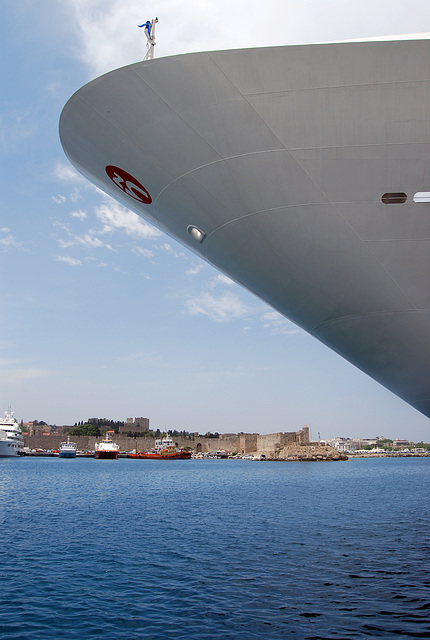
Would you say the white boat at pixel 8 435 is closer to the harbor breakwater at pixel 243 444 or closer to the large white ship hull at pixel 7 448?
the large white ship hull at pixel 7 448

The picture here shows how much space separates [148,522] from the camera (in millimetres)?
20609

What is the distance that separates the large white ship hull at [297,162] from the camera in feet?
19.4

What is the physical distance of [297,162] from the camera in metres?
6.66

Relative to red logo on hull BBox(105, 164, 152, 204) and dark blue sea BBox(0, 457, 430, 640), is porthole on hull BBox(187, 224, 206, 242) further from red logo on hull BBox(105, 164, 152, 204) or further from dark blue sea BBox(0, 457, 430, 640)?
dark blue sea BBox(0, 457, 430, 640)

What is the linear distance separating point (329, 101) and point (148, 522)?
745 inches

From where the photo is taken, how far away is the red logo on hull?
8422 millimetres

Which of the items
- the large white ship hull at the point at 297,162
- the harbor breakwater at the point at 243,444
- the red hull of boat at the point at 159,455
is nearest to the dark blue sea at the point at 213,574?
the large white ship hull at the point at 297,162

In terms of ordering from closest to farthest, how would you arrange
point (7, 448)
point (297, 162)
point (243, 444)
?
1. point (297, 162)
2. point (7, 448)
3. point (243, 444)

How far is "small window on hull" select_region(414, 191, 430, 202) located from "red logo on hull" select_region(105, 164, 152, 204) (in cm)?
446

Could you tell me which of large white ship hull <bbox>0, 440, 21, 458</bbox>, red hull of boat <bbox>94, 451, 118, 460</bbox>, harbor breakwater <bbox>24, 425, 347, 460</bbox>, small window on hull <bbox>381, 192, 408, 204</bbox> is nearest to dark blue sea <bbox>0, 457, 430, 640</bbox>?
small window on hull <bbox>381, 192, 408, 204</bbox>

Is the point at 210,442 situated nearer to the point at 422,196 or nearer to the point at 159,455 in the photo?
the point at 159,455

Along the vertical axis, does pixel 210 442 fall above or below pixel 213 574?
below

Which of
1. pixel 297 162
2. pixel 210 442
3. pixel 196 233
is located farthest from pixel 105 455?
pixel 297 162

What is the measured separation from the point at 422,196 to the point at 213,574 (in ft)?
33.3
